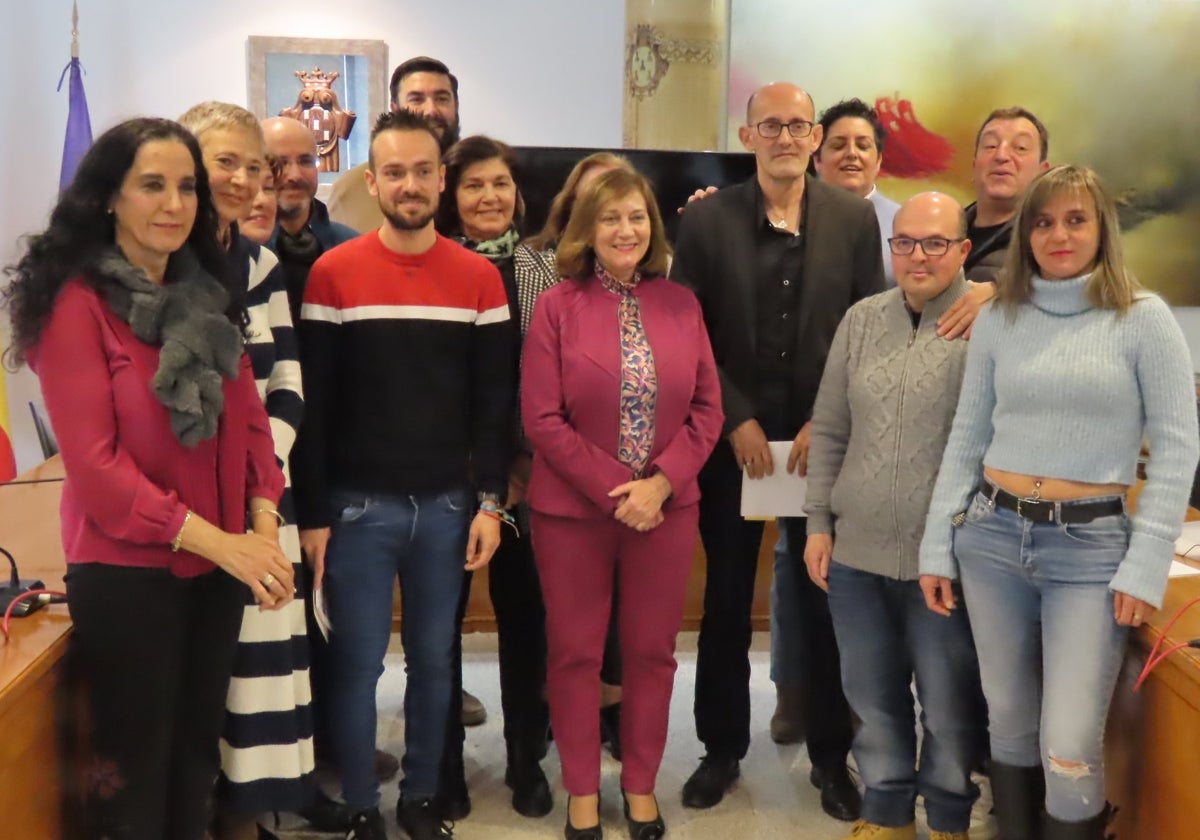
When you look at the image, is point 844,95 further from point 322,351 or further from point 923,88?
point 322,351

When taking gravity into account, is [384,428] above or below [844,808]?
above

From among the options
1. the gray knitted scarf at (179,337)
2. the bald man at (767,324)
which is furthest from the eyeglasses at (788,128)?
the gray knitted scarf at (179,337)

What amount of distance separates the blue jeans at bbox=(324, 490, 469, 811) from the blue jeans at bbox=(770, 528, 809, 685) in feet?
2.91

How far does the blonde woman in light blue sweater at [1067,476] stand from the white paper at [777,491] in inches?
19.0

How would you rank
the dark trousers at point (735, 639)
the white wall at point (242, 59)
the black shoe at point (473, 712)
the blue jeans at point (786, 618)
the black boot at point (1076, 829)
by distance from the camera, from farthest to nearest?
1. the white wall at point (242, 59)
2. the black shoe at point (473, 712)
3. the blue jeans at point (786, 618)
4. the dark trousers at point (735, 639)
5. the black boot at point (1076, 829)

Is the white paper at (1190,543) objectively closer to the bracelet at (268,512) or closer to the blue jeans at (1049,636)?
the blue jeans at (1049,636)

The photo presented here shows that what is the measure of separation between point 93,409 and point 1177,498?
178 centimetres

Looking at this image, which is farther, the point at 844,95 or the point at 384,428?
the point at 844,95

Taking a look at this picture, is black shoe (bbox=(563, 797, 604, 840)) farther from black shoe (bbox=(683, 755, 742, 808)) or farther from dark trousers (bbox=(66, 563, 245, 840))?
dark trousers (bbox=(66, 563, 245, 840))

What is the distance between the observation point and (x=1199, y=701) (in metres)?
1.78

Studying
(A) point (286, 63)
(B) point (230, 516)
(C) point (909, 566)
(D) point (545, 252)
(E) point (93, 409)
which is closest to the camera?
(E) point (93, 409)

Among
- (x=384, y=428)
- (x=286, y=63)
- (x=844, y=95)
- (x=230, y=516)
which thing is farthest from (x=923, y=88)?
(x=230, y=516)

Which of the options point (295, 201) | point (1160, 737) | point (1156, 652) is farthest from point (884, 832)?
point (295, 201)

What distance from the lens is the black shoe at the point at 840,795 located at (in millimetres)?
2570
